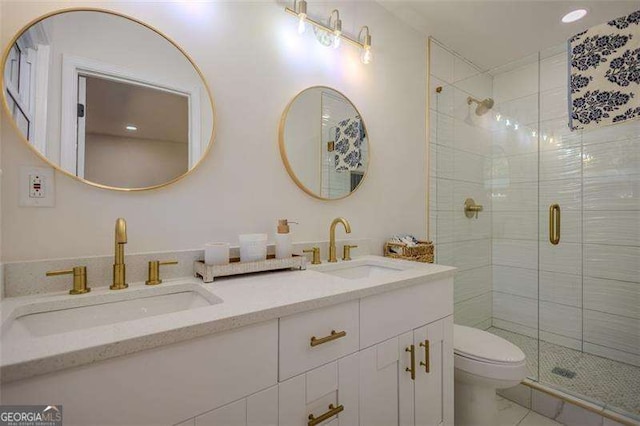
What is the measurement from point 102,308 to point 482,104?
2.86 metres

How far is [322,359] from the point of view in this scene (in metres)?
0.94

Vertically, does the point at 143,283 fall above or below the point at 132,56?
below

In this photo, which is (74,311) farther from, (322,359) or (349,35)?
(349,35)

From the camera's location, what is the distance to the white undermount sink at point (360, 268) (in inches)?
60.5

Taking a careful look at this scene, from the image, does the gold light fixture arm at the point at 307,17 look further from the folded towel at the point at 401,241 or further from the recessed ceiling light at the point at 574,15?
the recessed ceiling light at the point at 574,15

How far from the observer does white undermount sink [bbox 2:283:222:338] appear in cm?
84

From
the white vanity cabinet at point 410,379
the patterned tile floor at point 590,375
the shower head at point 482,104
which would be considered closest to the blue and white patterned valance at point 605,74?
the shower head at point 482,104

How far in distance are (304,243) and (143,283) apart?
73 cm

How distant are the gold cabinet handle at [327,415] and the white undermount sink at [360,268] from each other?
622 millimetres

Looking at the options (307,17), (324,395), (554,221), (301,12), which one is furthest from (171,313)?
(554,221)

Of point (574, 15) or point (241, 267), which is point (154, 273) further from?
point (574, 15)

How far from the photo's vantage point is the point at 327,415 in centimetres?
93

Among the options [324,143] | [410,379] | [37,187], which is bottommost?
[410,379]

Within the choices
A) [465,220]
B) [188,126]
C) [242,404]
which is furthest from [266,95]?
[465,220]
